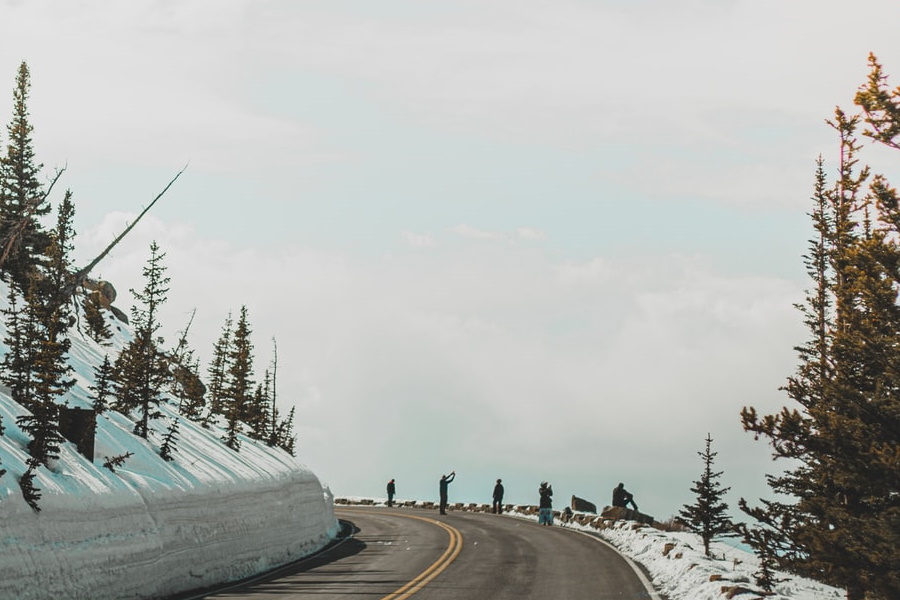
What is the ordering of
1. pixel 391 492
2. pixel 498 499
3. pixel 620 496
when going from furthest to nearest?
1. pixel 391 492
2. pixel 498 499
3. pixel 620 496

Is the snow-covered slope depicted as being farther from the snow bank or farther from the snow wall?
the snow bank

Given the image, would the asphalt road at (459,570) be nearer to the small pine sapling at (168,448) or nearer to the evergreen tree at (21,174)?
the small pine sapling at (168,448)

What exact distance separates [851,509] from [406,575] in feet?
33.5

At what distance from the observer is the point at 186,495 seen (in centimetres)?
2145

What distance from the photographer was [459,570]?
21.9 meters

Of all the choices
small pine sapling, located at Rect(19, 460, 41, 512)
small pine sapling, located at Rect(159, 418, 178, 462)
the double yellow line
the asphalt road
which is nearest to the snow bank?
the asphalt road

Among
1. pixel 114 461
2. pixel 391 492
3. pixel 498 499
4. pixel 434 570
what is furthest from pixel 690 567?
pixel 391 492

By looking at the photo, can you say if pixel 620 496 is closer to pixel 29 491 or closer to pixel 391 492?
pixel 391 492

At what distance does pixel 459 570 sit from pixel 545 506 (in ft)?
59.6

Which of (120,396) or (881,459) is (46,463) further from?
(881,459)

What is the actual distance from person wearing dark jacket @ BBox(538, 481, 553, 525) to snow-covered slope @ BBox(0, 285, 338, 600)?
12566mm

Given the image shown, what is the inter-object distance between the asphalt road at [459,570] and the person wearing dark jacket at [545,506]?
397cm

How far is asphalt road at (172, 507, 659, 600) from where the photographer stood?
1806 centimetres

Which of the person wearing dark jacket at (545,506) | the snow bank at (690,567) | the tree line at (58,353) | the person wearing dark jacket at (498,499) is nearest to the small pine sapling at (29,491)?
the tree line at (58,353)
